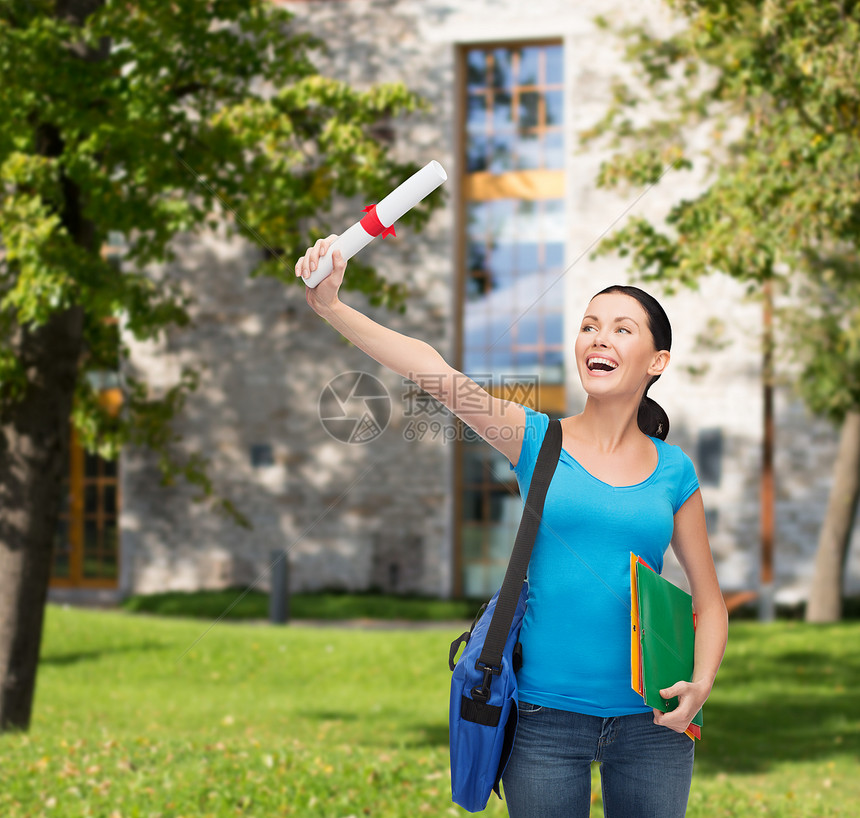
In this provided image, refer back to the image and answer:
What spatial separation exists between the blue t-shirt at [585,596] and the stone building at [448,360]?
14.1 meters

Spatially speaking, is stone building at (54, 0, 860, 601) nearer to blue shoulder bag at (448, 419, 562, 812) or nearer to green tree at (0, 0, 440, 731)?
green tree at (0, 0, 440, 731)

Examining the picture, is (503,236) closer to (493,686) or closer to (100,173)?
(100,173)

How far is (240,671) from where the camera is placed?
11.9m

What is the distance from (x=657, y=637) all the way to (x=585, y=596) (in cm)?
17

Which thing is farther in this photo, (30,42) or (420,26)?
(420,26)

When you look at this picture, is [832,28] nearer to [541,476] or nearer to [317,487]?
[541,476]

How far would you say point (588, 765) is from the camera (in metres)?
2.18

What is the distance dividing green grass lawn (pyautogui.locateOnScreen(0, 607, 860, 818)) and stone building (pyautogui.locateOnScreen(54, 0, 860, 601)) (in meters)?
2.95

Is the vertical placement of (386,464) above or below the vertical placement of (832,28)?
below

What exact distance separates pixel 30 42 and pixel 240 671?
7.94 meters

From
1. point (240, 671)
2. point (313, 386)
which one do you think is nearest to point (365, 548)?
point (313, 386)

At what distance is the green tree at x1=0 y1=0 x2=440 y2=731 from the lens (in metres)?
6.30

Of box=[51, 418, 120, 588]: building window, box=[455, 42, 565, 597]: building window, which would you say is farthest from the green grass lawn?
box=[51, 418, 120, 588]: building window

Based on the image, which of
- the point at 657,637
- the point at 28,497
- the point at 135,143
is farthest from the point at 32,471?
the point at 657,637
